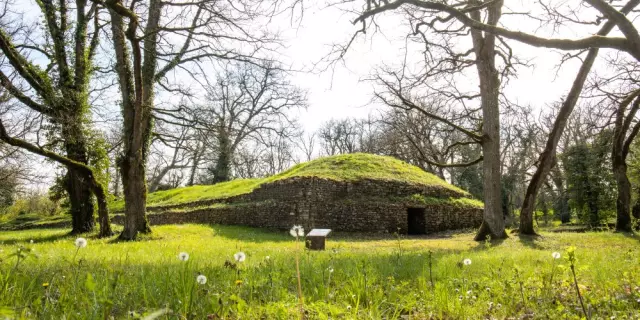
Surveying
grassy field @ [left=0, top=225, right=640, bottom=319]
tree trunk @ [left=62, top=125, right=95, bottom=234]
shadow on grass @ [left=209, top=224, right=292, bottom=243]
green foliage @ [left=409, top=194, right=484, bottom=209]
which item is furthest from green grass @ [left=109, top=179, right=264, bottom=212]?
grassy field @ [left=0, top=225, right=640, bottom=319]

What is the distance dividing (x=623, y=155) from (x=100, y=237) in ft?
72.7

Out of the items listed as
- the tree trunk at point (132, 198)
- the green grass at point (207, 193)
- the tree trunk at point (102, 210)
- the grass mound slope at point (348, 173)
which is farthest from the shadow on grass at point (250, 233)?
the tree trunk at point (102, 210)

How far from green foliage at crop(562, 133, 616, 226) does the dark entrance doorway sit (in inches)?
424

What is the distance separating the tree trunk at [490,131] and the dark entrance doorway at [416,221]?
7.52 m

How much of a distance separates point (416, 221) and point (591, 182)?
11.8 meters

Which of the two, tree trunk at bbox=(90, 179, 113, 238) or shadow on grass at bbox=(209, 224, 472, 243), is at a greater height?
tree trunk at bbox=(90, 179, 113, 238)

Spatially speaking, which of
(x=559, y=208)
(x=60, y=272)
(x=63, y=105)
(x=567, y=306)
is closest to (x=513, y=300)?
(x=567, y=306)

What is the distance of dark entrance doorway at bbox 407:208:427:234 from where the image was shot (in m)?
23.0

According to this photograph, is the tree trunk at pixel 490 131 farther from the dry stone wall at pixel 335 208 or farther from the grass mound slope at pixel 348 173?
the grass mound slope at pixel 348 173

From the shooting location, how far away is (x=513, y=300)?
3.42 metres

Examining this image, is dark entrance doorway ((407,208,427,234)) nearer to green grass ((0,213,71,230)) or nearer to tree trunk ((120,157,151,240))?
tree trunk ((120,157,151,240))

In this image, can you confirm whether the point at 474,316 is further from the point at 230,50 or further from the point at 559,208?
the point at 559,208

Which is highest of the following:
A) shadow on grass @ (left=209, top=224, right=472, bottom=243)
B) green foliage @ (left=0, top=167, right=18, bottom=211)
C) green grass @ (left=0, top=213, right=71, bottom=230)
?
green foliage @ (left=0, top=167, right=18, bottom=211)

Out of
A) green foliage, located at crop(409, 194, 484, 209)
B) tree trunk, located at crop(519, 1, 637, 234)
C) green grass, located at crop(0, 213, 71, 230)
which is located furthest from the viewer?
green grass, located at crop(0, 213, 71, 230)
